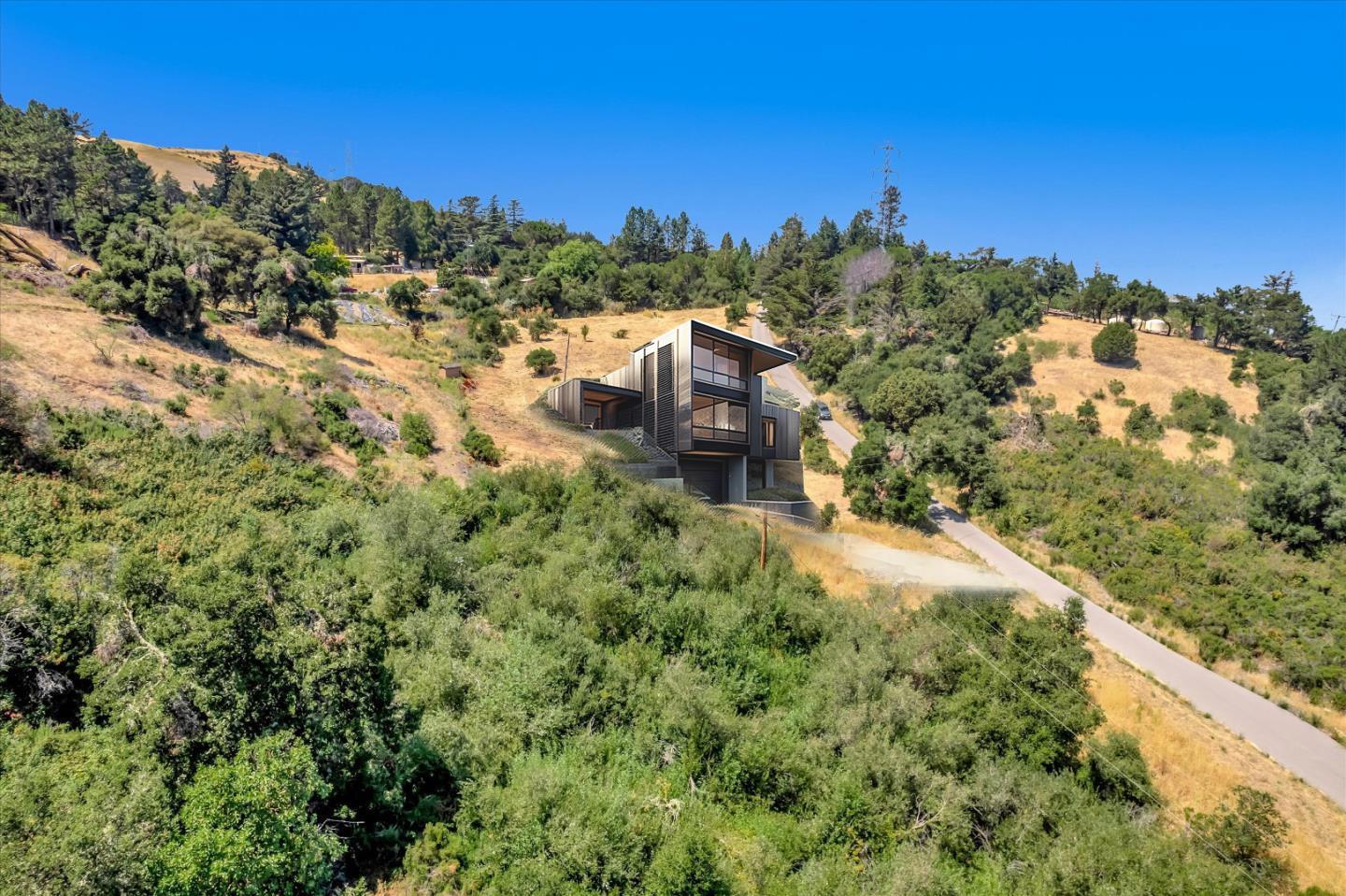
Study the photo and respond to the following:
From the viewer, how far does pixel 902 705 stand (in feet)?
47.4

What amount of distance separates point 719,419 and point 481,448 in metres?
11.6

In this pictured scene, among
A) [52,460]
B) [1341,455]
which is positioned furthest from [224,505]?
[1341,455]

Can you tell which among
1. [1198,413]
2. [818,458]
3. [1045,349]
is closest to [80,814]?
[818,458]

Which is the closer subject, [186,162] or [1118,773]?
[1118,773]

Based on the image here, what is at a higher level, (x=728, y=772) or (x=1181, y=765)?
(x=728, y=772)

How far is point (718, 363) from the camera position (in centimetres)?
2830

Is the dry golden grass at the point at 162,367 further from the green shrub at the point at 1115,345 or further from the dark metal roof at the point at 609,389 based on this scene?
the green shrub at the point at 1115,345

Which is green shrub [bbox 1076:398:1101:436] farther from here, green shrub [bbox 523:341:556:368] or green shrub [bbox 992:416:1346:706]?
green shrub [bbox 523:341:556:368]

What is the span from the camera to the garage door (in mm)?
29031

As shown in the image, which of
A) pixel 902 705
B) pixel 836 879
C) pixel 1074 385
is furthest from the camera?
pixel 1074 385

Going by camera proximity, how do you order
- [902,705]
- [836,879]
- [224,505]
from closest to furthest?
1. [836,879]
2. [902,705]
3. [224,505]

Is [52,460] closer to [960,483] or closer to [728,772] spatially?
[728,772]

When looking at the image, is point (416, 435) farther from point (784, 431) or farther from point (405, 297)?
point (405, 297)

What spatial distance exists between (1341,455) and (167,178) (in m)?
142
